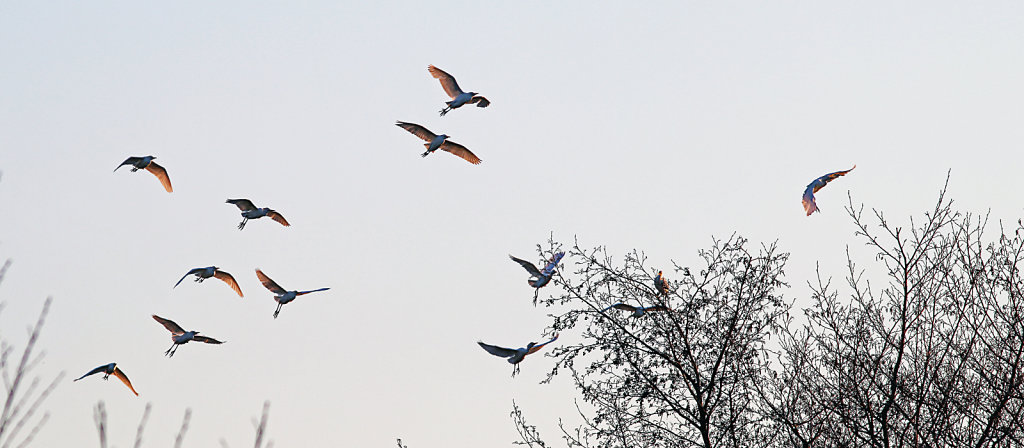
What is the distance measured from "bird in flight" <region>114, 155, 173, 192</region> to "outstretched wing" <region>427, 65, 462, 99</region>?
508 cm

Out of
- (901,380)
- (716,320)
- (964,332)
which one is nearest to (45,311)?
(901,380)

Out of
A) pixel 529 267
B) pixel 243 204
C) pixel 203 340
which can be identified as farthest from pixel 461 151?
pixel 203 340

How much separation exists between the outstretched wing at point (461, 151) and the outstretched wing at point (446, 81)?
85 centimetres

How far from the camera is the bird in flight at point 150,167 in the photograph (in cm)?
1769

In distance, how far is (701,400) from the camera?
12.8 meters

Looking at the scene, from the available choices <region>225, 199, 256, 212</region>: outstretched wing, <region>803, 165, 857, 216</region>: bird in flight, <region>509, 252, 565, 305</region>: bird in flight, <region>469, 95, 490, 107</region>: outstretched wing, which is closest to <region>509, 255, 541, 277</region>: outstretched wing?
<region>509, 252, 565, 305</region>: bird in flight

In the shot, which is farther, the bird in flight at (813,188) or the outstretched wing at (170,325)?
the outstretched wing at (170,325)

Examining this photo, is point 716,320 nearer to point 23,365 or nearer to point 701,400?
point 701,400

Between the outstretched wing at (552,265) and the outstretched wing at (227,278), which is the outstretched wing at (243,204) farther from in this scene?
the outstretched wing at (552,265)

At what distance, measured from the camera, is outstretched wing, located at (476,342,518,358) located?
533 inches

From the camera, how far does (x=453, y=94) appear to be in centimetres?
1614

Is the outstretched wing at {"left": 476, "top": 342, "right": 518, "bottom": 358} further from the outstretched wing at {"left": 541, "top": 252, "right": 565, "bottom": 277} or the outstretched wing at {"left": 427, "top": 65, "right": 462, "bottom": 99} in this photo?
the outstretched wing at {"left": 427, "top": 65, "right": 462, "bottom": 99}

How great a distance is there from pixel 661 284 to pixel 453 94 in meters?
4.73

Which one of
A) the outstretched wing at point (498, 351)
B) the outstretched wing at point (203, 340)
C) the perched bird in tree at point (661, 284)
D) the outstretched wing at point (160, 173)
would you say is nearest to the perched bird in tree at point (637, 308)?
the perched bird in tree at point (661, 284)
